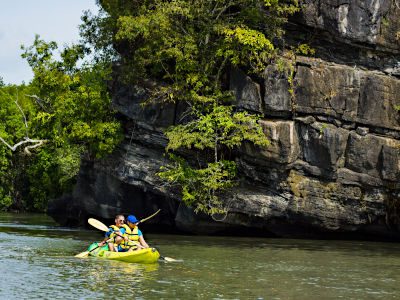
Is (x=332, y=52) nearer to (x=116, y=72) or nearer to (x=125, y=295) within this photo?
(x=116, y=72)

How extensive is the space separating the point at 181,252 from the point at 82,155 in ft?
37.7

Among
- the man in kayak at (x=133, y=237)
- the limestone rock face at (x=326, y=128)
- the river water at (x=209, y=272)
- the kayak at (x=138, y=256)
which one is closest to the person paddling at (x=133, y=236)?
the man in kayak at (x=133, y=237)

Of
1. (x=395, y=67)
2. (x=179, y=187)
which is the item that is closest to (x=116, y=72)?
(x=179, y=187)

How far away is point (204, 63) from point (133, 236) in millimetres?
9674

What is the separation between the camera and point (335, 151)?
29484mm

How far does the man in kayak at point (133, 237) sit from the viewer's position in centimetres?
2275

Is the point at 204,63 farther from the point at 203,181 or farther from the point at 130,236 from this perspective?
the point at 130,236

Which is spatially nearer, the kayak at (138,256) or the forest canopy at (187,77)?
the kayak at (138,256)

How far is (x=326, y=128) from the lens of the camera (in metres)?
29.5

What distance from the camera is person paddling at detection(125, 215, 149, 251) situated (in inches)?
896

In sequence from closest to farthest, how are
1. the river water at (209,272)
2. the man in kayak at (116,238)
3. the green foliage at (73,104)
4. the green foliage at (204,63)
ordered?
the river water at (209,272)
the man in kayak at (116,238)
the green foliage at (204,63)
the green foliage at (73,104)

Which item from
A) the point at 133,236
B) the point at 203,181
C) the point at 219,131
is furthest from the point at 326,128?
the point at 133,236

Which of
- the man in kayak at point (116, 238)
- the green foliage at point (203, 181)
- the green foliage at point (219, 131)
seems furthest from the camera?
the green foliage at point (203, 181)

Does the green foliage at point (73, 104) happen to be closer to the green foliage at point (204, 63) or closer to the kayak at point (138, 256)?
the green foliage at point (204, 63)
